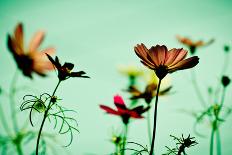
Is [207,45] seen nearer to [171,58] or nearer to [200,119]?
[200,119]

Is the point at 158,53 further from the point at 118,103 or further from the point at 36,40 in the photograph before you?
the point at 36,40

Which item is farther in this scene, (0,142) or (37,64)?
(37,64)

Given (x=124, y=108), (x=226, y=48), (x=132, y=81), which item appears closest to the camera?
(x=124, y=108)

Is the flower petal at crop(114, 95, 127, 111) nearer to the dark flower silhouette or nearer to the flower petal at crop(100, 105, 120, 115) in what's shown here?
the flower petal at crop(100, 105, 120, 115)

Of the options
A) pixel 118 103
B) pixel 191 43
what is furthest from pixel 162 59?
pixel 191 43

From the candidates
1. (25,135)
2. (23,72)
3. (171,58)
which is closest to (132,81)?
(23,72)

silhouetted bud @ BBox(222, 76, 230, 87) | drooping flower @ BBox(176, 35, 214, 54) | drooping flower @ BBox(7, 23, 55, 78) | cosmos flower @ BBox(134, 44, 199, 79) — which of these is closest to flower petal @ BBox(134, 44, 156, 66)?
cosmos flower @ BBox(134, 44, 199, 79)
